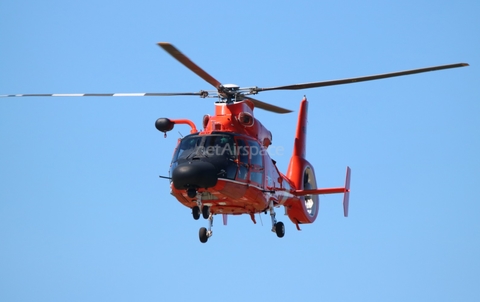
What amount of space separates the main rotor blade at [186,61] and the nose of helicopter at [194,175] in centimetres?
214

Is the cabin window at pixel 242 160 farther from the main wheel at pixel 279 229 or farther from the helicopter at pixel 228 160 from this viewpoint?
the main wheel at pixel 279 229

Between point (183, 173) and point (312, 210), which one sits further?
point (312, 210)

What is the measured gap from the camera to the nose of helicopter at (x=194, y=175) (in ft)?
65.5

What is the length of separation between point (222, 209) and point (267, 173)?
1531 mm

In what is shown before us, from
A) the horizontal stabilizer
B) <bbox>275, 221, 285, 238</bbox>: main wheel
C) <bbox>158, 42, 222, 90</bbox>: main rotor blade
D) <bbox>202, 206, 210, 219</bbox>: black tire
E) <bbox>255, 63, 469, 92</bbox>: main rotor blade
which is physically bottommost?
<bbox>202, 206, 210, 219</bbox>: black tire

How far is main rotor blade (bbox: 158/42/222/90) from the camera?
731 inches

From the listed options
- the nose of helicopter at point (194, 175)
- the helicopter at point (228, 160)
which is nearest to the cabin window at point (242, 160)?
the helicopter at point (228, 160)

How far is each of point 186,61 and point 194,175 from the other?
2.66 m

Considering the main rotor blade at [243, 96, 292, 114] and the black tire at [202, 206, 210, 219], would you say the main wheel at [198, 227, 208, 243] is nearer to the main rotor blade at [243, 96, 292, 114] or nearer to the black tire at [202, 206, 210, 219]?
the black tire at [202, 206, 210, 219]

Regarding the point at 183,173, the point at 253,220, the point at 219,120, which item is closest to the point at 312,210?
the point at 253,220

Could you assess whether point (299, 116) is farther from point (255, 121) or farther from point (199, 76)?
point (199, 76)

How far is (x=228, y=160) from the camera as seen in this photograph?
20.9m

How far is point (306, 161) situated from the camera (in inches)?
1049

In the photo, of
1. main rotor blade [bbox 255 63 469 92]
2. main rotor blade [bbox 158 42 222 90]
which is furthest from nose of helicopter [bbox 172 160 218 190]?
main rotor blade [bbox 255 63 469 92]
